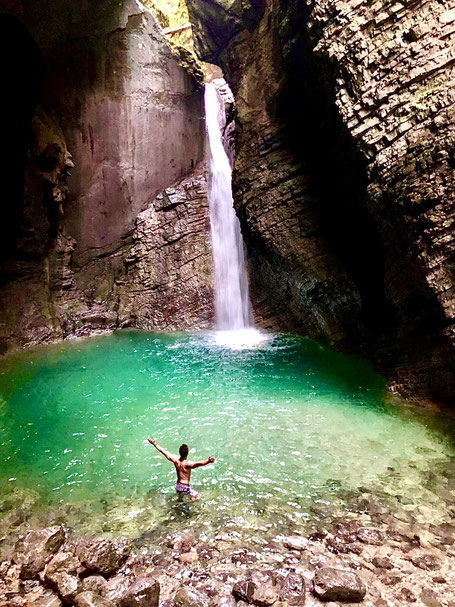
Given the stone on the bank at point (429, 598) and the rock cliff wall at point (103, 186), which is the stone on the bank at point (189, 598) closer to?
the stone on the bank at point (429, 598)

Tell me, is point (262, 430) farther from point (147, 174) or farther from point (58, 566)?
point (147, 174)

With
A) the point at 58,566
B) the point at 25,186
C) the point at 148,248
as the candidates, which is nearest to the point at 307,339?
the point at 148,248

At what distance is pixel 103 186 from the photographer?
58.6ft

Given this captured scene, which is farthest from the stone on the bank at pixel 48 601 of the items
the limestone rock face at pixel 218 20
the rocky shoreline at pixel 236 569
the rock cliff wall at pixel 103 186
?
the limestone rock face at pixel 218 20

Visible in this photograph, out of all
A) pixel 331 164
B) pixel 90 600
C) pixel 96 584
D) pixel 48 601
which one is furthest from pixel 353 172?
pixel 48 601

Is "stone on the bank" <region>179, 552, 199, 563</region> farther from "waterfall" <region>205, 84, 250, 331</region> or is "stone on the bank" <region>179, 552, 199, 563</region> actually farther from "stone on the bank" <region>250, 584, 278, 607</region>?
"waterfall" <region>205, 84, 250, 331</region>

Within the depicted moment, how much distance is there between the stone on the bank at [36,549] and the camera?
3.64m

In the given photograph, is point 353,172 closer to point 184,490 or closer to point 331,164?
point 331,164

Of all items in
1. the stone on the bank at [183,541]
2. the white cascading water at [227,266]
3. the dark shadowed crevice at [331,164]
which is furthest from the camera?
the white cascading water at [227,266]

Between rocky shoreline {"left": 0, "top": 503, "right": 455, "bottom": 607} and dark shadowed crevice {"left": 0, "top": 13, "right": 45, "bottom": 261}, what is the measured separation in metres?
13.2

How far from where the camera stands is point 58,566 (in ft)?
11.8

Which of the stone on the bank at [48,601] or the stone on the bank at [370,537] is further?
the stone on the bank at [370,537]

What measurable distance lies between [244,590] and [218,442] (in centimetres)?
326

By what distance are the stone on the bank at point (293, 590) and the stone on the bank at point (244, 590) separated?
283 millimetres
